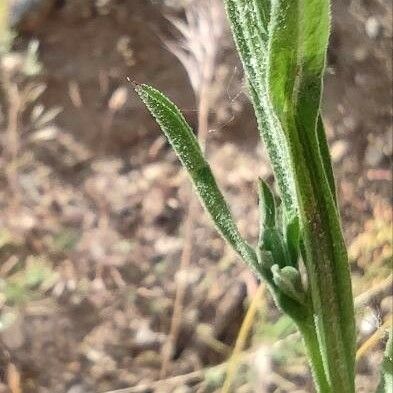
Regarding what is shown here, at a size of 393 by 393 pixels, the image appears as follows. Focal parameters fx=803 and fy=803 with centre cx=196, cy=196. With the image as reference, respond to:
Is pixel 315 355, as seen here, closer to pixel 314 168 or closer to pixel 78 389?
pixel 314 168

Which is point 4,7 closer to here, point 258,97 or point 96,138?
point 96,138

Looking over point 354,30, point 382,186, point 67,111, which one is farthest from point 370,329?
point 67,111

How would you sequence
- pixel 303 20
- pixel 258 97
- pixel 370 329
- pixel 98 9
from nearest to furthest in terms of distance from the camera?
pixel 303 20, pixel 258 97, pixel 370 329, pixel 98 9

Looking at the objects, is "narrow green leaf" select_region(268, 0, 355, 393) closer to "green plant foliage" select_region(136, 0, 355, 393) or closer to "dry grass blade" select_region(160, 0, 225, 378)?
"green plant foliage" select_region(136, 0, 355, 393)

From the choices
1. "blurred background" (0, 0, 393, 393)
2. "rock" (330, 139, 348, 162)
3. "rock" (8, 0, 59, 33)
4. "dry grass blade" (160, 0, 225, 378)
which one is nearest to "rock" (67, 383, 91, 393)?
"blurred background" (0, 0, 393, 393)

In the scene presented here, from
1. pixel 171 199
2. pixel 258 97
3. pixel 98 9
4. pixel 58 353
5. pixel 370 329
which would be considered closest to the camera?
pixel 258 97

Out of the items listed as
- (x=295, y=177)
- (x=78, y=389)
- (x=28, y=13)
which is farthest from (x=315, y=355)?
(x=28, y=13)
